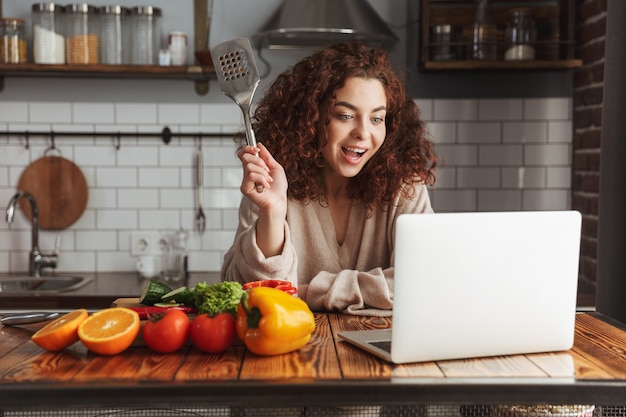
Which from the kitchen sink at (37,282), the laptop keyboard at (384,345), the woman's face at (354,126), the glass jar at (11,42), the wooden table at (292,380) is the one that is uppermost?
the glass jar at (11,42)

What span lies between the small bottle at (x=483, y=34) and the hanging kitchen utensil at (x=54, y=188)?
1.75 meters

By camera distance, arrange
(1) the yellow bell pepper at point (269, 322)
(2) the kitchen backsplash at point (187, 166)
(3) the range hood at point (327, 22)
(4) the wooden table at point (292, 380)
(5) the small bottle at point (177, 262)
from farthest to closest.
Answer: (2) the kitchen backsplash at point (187, 166) < (5) the small bottle at point (177, 262) < (3) the range hood at point (327, 22) < (1) the yellow bell pepper at point (269, 322) < (4) the wooden table at point (292, 380)

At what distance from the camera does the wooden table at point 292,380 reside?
1.20m

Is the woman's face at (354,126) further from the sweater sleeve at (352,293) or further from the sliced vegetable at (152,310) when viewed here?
the sliced vegetable at (152,310)

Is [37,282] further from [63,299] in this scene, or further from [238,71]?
[238,71]

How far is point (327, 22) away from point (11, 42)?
4.29 ft

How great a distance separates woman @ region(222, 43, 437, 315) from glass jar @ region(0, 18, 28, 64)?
4.79 feet

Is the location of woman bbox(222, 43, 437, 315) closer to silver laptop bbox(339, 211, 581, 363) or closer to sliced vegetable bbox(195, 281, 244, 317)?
sliced vegetable bbox(195, 281, 244, 317)

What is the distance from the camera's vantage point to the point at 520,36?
3.36 metres

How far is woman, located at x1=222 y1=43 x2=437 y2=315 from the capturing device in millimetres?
2156

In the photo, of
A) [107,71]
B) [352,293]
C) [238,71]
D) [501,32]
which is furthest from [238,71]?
[501,32]

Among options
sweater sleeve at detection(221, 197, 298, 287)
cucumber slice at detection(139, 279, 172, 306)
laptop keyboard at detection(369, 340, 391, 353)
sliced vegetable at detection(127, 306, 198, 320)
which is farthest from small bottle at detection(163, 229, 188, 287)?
laptop keyboard at detection(369, 340, 391, 353)

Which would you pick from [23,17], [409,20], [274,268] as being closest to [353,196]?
[274,268]

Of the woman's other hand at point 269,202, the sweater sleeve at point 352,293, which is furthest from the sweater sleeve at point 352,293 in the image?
the woman's other hand at point 269,202
